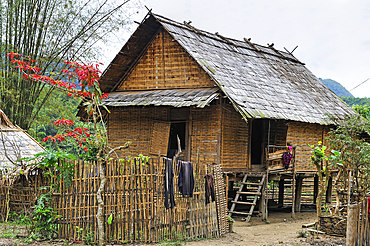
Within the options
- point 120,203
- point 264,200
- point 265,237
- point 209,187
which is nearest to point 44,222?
point 120,203

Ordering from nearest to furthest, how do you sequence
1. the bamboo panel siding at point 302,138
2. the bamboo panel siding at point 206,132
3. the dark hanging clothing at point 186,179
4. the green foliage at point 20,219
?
the green foliage at point 20,219 < the dark hanging clothing at point 186,179 < the bamboo panel siding at point 206,132 < the bamboo panel siding at point 302,138

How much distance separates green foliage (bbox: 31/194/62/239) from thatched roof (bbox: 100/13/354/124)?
5.24 m

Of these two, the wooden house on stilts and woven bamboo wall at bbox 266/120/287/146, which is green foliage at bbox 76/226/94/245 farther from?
woven bamboo wall at bbox 266/120/287/146

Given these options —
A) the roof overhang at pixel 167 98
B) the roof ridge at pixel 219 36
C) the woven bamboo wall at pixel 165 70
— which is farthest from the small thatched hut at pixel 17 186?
the roof ridge at pixel 219 36

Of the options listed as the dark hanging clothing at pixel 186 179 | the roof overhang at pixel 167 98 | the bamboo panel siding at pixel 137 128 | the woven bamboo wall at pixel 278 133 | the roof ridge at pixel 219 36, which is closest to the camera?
the dark hanging clothing at pixel 186 179

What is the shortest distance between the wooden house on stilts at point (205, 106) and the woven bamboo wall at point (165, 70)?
31mm

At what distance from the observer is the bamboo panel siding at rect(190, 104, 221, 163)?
439 inches

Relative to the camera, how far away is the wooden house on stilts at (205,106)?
1123 cm

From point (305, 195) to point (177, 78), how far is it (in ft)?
31.5

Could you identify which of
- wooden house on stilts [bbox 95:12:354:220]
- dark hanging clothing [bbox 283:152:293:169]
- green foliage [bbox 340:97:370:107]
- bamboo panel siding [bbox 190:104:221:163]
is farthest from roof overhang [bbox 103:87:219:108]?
green foliage [bbox 340:97:370:107]

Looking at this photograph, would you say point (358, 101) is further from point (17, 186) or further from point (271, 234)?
point (17, 186)

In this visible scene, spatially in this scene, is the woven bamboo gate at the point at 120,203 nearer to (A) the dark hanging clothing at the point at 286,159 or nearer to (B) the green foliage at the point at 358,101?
(A) the dark hanging clothing at the point at 286,159

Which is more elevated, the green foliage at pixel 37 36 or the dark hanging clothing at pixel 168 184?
the green foliage at pixel 37 36

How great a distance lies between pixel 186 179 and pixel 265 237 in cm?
291
